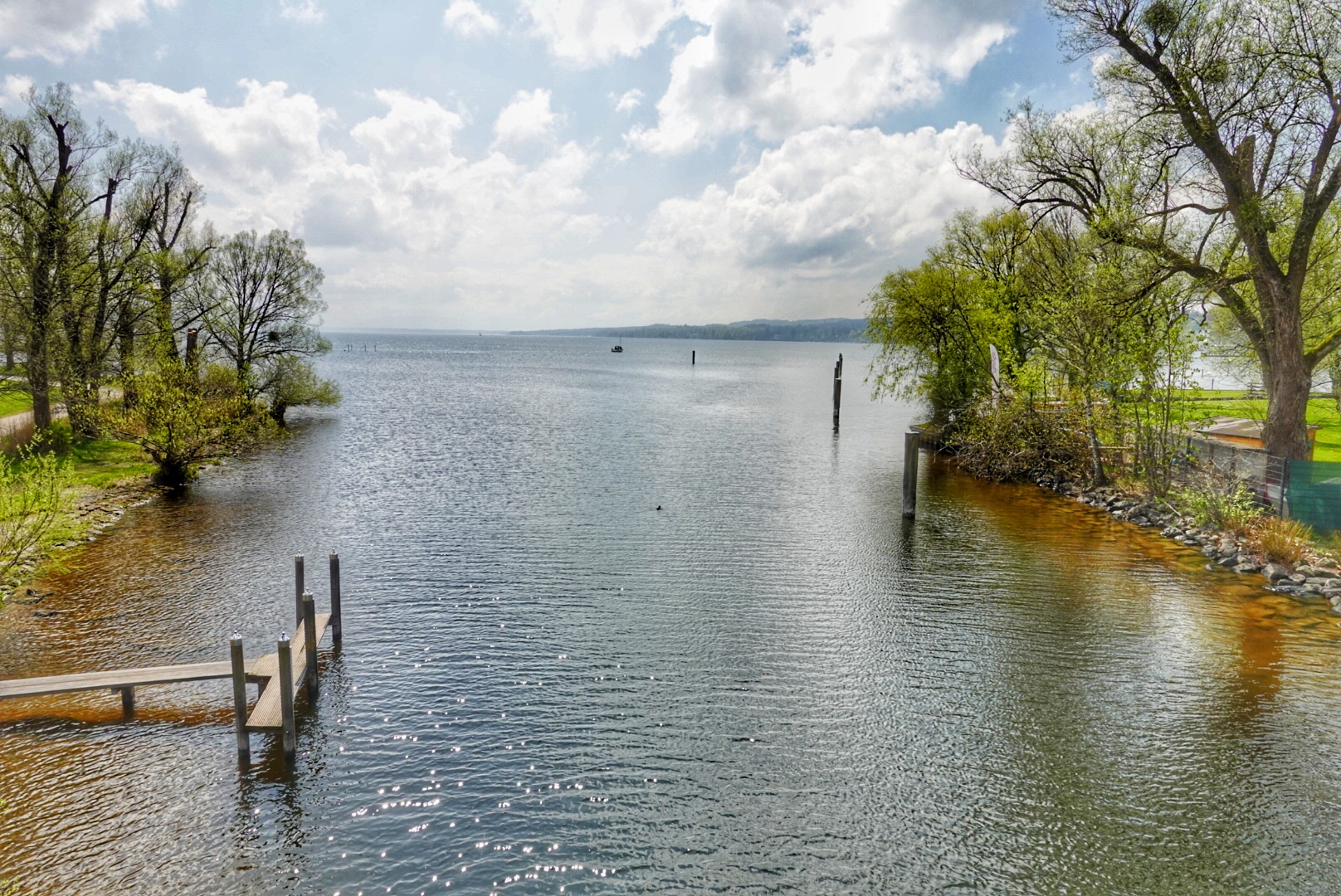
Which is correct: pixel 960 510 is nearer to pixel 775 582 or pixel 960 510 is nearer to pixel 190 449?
pixel 775 582


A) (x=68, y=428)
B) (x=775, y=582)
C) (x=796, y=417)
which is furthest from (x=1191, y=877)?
(x=796, y=417)

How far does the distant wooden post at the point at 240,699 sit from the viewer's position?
10.5m

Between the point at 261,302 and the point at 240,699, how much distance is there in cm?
4531

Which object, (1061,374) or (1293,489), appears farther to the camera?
(1061,374)

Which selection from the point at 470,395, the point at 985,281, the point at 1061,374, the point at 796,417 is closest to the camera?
the point at 1061,374

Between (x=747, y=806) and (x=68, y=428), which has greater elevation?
(x=68, y=428)

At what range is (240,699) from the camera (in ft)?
34.8

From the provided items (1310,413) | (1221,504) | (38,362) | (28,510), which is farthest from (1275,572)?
(38,362)

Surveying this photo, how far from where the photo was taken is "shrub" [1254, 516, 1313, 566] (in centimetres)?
1862

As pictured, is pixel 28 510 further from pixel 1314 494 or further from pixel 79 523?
pixel 1314 494

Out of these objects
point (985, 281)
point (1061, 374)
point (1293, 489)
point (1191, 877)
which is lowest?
point (1191, 877)

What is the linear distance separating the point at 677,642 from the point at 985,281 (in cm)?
2903

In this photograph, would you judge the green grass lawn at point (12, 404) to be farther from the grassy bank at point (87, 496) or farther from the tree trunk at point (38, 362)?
the tree trunk at point (38, 362)

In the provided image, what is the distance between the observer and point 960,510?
87.4ft
